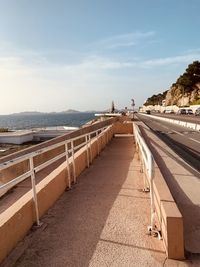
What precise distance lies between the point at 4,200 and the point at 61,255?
493 cm

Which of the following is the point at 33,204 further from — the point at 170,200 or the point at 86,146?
the point at 86,146

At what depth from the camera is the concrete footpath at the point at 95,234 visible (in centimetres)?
421

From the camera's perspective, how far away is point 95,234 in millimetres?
4992

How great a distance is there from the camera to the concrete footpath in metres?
4.21

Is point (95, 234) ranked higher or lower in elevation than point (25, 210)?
lower

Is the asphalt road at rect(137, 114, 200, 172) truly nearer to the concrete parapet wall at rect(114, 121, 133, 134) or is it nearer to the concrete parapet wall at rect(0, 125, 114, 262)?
the concrete parapet wall at rect(114, 121, 133, 134)

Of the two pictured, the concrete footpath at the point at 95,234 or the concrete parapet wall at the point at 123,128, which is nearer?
the concrete footpath at the point at 95,234

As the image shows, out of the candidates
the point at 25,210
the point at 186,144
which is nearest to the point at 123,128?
the point at 186,144

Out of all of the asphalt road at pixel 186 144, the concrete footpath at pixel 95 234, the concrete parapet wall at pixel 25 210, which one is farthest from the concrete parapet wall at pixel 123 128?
the concrete parapet wall at pixel 25 210

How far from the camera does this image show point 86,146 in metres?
10.9

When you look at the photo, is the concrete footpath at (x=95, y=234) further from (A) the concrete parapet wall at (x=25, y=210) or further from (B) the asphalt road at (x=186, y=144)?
(B) the asphalt road at (x=186, y=144)

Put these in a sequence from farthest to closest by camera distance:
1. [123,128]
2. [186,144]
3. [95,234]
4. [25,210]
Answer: [123,128]
[186,144]
[25,210]
[95,234]

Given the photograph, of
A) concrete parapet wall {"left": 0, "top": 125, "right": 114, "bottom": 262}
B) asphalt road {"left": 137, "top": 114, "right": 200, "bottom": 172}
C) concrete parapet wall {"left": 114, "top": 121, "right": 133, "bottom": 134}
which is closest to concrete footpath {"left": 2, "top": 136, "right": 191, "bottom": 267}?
concrete parapet wall {"left": 0, "top": 125, "right": 114, "bottom": 262}

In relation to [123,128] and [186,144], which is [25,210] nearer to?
[186,144]
